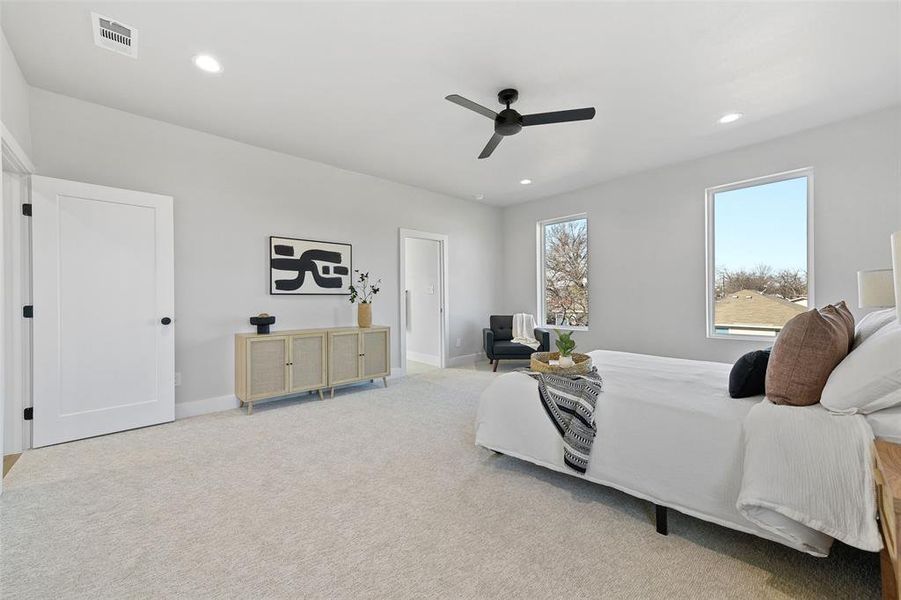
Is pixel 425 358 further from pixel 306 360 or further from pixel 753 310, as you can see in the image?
pixel 753 310

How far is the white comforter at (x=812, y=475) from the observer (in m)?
1.27

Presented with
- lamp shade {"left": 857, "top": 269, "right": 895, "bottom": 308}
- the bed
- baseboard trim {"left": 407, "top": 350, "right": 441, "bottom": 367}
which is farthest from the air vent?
lamp shade {"left": 857, "top": 269, "right": 895, "bottom": 308}

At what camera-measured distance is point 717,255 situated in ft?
14.4

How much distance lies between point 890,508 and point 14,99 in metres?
4.83

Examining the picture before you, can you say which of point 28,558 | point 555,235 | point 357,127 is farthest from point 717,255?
point 28,558

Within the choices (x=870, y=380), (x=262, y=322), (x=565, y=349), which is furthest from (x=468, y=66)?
(x=262, y=322)

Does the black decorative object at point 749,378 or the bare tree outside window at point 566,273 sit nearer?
the black decorative object at point 749,378

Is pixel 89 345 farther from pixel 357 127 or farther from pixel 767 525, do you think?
pixel 767 525

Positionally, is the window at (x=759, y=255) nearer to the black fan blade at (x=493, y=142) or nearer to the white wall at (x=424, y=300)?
the black fan blade at (x=493, y=142)

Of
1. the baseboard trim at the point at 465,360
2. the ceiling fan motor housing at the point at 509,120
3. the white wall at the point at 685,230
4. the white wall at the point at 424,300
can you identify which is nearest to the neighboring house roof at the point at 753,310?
the white wall at the point at 685,230

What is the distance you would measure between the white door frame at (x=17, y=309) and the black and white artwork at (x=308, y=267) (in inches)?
70.3

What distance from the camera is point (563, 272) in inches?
237

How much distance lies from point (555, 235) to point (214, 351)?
4968 mm

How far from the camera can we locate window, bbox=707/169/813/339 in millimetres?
3824
